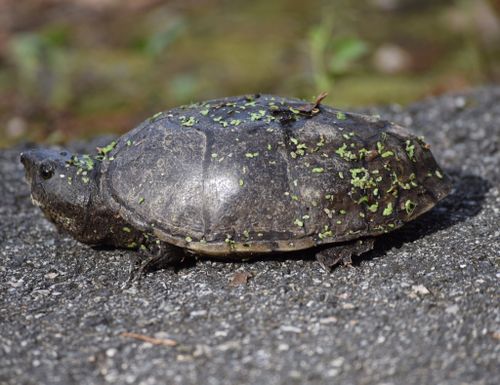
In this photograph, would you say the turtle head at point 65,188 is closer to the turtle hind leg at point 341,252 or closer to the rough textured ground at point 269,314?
the rough textured ground at point 269,314

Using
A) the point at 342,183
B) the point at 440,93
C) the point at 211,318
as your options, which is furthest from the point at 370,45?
the point at 211,318

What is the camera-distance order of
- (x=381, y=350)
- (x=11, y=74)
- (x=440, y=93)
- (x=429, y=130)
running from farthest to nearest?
(x=11, y=74) → (x=440, y=93) → (x=429, y=130) → (x=381, y=350)

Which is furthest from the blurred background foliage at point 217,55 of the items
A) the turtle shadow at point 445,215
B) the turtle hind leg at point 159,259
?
the turtle hind leg at point 159,259

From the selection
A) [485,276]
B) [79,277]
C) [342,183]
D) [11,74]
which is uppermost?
[342,183]

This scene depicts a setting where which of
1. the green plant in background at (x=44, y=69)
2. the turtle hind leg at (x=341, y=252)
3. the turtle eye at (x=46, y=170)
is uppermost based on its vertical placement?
the turtle eye at (x=46, y=170)

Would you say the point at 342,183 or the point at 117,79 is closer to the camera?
the point at 342,183

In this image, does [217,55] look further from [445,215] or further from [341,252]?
[341,252]

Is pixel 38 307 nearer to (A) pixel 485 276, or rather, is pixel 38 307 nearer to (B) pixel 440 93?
(A) pixel 485 276

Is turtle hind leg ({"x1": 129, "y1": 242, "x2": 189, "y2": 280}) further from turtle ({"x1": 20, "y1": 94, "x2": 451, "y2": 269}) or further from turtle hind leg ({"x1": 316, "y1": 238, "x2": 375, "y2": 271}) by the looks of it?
turtle hind leg ({"x1": 316, "y1": 238, "x2": 375, "y2": 271})
